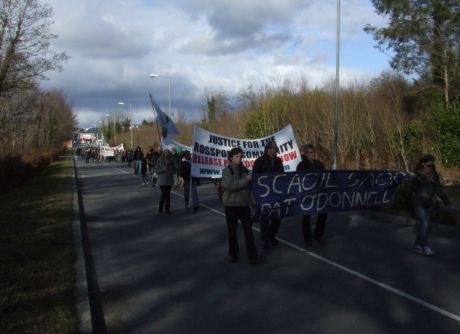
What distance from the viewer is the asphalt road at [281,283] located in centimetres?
574

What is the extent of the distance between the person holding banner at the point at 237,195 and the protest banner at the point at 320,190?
79 cm

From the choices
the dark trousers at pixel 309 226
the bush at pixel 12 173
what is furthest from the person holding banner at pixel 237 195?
the bush at pixel 12 173

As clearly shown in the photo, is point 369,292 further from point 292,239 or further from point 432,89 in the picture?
point 432,89

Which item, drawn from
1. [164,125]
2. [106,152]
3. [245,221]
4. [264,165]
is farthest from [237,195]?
[106,152]

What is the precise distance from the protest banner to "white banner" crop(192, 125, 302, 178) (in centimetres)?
301

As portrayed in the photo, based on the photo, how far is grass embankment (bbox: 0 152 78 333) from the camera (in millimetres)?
5469

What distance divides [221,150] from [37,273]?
7.95 meters

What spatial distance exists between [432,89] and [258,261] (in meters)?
22.6

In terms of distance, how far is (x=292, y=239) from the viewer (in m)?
10.6

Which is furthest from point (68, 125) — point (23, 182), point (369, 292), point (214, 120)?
point (369, 292)

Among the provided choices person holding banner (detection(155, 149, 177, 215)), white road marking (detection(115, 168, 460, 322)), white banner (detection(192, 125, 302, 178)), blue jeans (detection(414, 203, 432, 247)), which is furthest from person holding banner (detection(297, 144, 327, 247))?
person holding banner (detection(155, 149, 177, 215))

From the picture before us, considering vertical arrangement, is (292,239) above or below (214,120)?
below

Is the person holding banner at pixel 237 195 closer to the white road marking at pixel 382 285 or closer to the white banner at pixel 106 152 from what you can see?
the white road marking at pixel 382 285

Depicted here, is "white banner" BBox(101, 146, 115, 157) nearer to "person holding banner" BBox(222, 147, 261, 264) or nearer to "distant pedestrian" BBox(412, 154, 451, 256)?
"person holding banner" BBox(222, 147, 261, 264)
